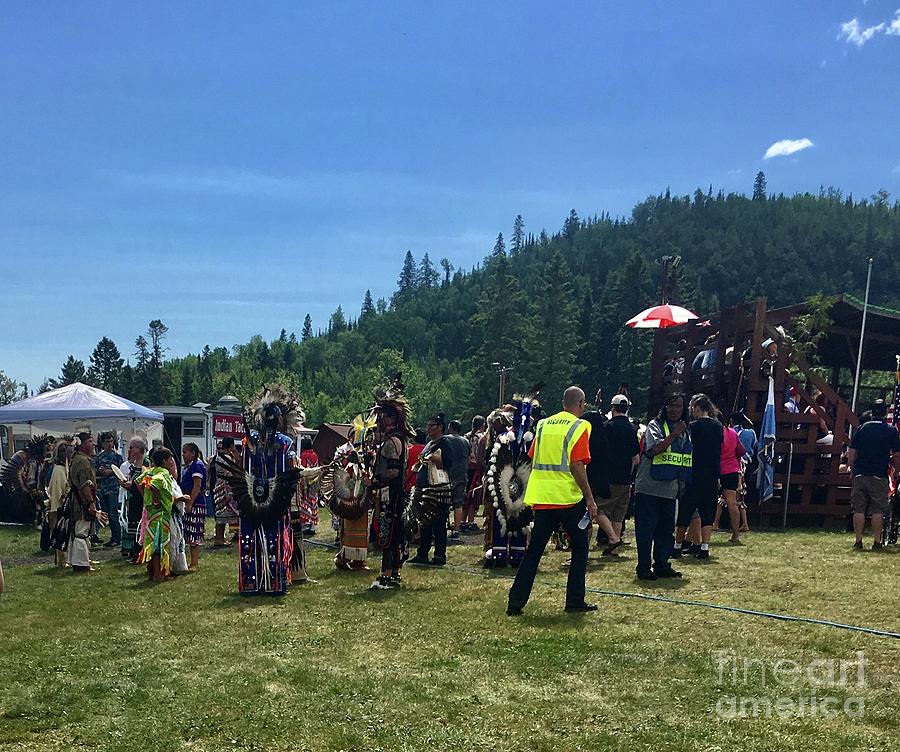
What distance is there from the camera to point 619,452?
10500 mm

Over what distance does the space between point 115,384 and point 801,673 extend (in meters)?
103

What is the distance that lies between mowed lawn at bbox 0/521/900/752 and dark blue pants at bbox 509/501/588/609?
0.19 m

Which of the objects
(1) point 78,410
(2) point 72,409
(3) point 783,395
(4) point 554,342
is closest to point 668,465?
(3) point 783,395

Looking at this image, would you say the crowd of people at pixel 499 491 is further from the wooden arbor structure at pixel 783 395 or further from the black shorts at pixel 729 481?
the wooden arbor structure at pixel 783 395

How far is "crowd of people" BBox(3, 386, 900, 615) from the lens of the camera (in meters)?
7.08

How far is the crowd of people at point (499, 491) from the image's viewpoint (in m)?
7.08

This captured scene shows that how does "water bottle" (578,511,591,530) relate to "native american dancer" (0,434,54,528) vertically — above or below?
above

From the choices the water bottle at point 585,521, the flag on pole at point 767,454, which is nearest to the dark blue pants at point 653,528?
the water bottle at point 585,521

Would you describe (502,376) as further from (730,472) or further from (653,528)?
(653,528)

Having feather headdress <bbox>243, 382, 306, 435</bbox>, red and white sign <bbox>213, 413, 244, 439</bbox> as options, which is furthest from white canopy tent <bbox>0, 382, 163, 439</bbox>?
feather headdress <bbox>243, 382, 306, 435</bbox>

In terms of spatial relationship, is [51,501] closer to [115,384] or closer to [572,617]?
[572,617]

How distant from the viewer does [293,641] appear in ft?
20.5

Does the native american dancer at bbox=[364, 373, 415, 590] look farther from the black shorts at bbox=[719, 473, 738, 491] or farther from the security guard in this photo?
the black shorts at bbox=[719, 473, 738, 491]

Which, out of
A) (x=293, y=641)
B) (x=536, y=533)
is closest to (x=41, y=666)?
(x=293, y=641)
